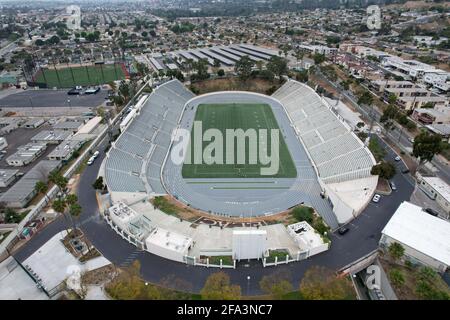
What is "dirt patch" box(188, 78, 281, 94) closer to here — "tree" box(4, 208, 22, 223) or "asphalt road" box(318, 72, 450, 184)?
"asphalt road" box(318, 72, 450, 184)

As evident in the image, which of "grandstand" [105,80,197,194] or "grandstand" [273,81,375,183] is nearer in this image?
"grandstand" [105,80,197,194]

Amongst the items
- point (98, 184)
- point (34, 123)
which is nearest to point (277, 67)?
point (98, 184)

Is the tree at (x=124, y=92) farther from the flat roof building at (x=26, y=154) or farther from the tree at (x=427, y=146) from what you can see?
the tree at (x=427, y=146)

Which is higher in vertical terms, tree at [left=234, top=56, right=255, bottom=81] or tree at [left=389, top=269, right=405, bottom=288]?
tree at [left=234, top=56, right=255, bottom=81]

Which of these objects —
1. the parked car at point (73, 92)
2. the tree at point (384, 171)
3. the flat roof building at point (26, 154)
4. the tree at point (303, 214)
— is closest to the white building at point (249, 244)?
the tree at point (303, 214)

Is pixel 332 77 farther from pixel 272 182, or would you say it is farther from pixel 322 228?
pixel 322 228

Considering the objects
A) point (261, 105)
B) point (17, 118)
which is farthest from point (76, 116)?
point (261, 105)

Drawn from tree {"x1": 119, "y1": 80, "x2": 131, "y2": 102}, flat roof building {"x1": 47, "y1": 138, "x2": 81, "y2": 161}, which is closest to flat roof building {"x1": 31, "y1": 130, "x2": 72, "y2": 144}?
flat roof building {"x1": 47, "y1": 138, "x2": 81, "y2": 161}
